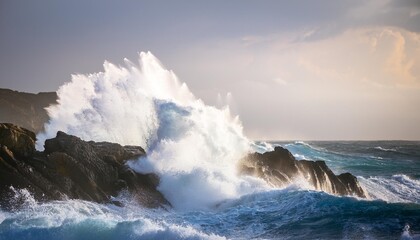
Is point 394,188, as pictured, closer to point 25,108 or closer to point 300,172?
point 300,172

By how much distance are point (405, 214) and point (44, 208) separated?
11413 millimetres

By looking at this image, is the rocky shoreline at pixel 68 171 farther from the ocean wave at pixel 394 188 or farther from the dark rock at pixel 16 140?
the ocean wave at pixel 394 188

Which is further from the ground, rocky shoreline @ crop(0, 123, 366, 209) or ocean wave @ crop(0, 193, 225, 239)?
rocky shoreline @ crop(0, 123, 366, 209)

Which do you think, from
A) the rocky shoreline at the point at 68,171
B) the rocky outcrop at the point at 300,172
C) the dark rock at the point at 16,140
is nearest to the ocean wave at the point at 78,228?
the rocky shoreline at the point at 68,171

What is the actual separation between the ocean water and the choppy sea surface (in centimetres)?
3

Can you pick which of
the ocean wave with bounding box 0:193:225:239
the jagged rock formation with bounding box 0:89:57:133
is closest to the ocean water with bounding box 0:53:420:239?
the ocean wave with bounding box 0:193:225:239

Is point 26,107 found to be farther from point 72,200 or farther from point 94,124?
point 72,200

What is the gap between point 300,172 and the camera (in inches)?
872

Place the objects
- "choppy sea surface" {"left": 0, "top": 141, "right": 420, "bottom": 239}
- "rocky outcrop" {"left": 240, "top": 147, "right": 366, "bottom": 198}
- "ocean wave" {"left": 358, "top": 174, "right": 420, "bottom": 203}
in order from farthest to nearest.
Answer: "ocean wave" {"left": 358, "top": 174, "right": 420, "bottom": 203} < "rocky outcrop" {"left": 240, "top": 147, "right": 366, "bottom": 198} < "choppy sea surface" {"left": 0, "top": 141, "right": 420, "bottom": 239}

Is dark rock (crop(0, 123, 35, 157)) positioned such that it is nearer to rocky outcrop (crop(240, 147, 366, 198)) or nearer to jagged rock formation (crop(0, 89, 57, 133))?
rocky outcrop (crop(240, 147, 366, 198))

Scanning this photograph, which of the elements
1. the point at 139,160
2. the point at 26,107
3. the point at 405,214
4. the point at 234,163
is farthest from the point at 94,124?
the point at 26,107

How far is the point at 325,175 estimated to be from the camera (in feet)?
75.2

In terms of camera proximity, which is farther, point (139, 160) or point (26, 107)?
point (26, 107)

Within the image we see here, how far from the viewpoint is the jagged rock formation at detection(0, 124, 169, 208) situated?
14.0m
